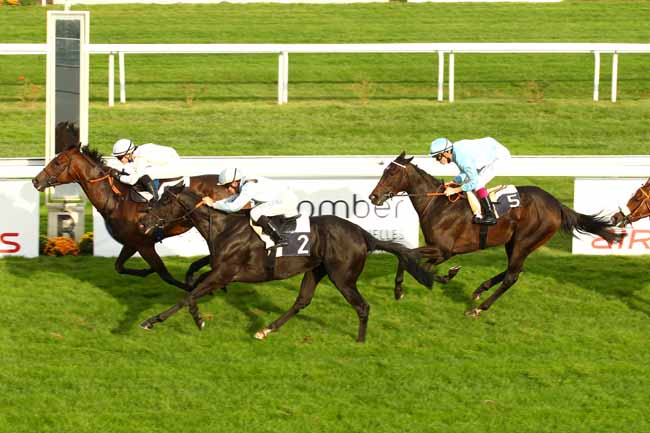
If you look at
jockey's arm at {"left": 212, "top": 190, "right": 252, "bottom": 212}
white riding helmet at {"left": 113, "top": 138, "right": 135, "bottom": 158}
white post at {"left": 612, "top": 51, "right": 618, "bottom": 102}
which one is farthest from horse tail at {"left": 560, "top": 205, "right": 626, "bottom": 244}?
white post at {"left": 612, "top": 51, "right": 618, "bottom": 102}

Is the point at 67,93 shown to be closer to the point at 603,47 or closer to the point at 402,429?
the point at 402,429

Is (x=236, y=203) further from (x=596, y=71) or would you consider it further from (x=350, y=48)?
(x=596, y=71)

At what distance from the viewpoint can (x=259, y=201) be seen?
975 cm

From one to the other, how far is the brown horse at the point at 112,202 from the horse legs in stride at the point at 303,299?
113cm

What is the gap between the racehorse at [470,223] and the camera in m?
10.8

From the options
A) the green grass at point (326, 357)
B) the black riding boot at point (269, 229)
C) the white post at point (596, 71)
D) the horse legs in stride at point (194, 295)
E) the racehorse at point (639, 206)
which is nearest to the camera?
the green grass at point (326, 357)

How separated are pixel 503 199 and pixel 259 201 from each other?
2.26 metres

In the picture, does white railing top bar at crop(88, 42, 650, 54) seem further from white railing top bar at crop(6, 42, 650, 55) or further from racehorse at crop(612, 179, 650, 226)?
racehorse at crop(612, 179, 650, 226)

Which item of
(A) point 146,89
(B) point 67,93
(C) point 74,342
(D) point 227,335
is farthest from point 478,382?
(A) point 146,89

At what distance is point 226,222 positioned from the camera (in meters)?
9.78

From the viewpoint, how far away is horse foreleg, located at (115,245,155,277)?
36.1ft

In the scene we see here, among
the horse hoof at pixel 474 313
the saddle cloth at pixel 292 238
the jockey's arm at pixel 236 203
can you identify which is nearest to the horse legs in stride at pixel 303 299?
the saddle cloth at pixel 292 238

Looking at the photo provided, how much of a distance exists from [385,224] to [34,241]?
3.28 m

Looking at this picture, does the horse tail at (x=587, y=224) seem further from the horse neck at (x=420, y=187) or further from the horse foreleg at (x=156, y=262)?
the horse foreleg at (x=156, y=262)
